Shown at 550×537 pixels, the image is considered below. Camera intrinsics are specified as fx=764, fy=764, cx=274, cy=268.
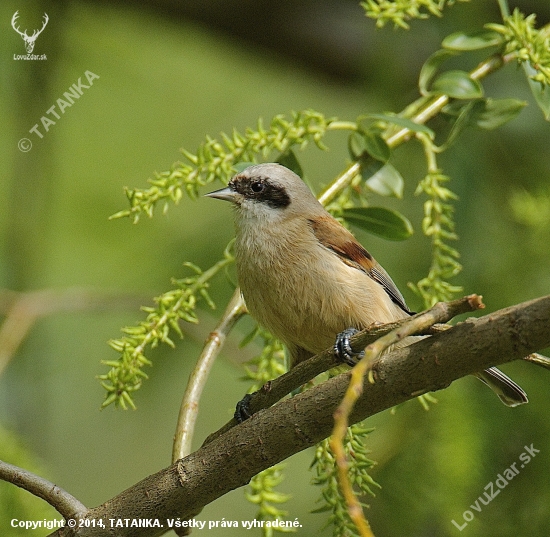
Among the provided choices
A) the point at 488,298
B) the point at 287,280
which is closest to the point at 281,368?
the point at 287,280

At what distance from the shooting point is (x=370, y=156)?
11.3 ft

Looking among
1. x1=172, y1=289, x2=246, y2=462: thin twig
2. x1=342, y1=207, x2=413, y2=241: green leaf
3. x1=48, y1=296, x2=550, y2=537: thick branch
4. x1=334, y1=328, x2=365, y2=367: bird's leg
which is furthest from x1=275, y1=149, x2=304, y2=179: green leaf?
x1=48, y1=296, x2=550, y2=537: thick branch

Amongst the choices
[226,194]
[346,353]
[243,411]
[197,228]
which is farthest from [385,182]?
[197,228]

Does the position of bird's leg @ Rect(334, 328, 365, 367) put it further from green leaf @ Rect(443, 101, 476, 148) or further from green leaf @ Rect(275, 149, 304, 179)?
green leaf @ Rect(443, 101, 476, 148)

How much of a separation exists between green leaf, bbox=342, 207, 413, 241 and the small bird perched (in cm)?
22

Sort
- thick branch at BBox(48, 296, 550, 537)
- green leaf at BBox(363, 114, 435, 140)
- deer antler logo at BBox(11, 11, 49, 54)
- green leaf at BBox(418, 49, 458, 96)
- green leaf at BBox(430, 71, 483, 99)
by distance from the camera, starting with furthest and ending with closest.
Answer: deer antler logo at BBox(11, 11, 49, 54) < green leaf at BBox(418, 49, 458, 96) < green leaf at BBox(430, 71, 483, 99) < green leaf at BBox(363, 114, 435, 140) < thick branch at BBox(48, 296, 550, 537)

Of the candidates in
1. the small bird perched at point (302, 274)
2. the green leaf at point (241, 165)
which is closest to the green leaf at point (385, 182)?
the small bird perched at point (302, 274)

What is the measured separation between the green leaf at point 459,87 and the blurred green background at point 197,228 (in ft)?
3.13

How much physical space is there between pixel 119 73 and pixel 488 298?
13.2 feet

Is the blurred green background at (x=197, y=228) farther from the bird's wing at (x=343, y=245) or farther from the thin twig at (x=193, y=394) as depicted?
the thin twig at (x=193, y=394)

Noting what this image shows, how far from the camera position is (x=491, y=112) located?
335 centimetres

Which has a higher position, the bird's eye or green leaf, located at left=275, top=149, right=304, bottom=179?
the bird's eye

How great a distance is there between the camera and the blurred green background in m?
3.66

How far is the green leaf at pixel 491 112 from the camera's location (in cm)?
331
